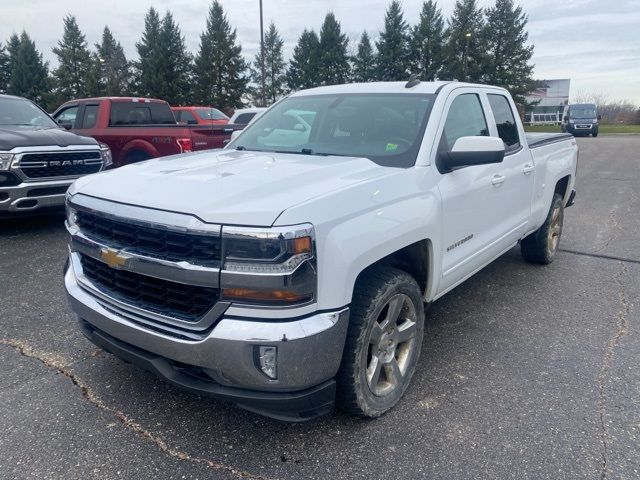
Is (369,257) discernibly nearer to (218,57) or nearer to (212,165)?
(212,165)

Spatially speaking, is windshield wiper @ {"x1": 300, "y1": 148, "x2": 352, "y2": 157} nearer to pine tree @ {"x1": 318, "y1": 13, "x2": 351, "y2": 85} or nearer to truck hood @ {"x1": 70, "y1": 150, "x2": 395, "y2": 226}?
truck hood @ {"x1": 70, "y1": 150, "x2": 395, "y2": 226}

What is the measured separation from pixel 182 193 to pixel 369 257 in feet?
3.08

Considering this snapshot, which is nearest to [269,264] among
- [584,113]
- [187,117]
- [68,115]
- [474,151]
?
[474,151]

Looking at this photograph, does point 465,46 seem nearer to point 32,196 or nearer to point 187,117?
point 187,117

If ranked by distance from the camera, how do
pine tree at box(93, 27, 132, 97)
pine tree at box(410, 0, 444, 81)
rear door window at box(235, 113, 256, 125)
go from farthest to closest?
pine tree at box(410, 0, 444, 81), pine tree at box(93, 27, 132, 97), rear door window at box(235, 113, 256, 125)

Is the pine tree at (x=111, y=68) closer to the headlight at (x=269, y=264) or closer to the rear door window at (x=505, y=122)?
the rear door window at (x=505, y=122)

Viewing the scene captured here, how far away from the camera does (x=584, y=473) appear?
7.85 ft

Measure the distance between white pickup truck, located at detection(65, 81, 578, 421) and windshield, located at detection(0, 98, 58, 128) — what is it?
219 inches

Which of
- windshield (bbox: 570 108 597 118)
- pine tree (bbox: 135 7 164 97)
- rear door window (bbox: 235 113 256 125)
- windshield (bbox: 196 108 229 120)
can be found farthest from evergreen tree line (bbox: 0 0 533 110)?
rear door window (bbox: 235 113 256 125)

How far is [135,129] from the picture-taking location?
355 inches

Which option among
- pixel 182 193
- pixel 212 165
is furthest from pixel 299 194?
pixel 212 165

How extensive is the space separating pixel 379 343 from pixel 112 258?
4.70ft

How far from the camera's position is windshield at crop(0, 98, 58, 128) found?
24.8 ft

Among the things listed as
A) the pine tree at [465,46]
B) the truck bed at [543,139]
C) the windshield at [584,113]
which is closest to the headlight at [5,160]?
the truck bed at [543,139]
